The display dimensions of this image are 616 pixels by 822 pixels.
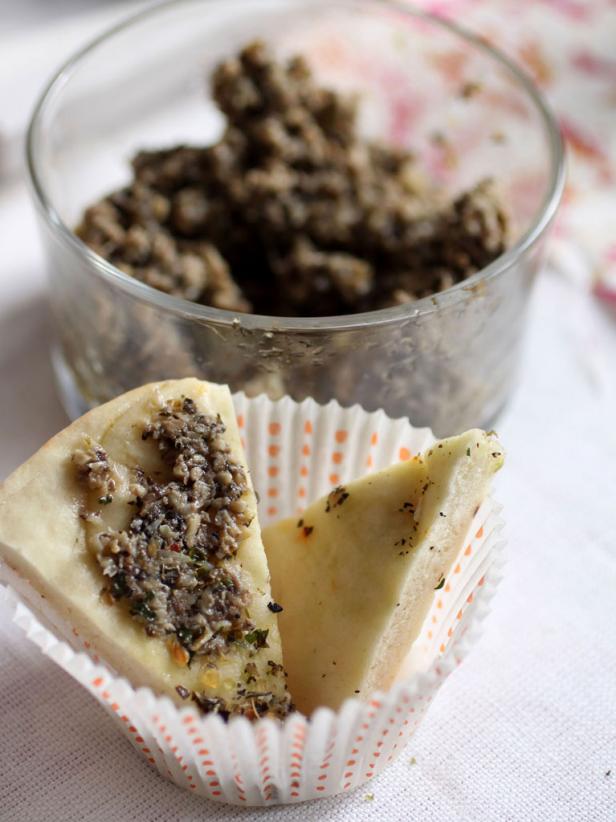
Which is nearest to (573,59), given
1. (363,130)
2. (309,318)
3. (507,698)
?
(363,130)

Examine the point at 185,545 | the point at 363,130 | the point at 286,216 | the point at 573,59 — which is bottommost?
the point at 573,59

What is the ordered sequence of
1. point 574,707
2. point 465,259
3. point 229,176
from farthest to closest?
point 229,176 → point 465,259 → point 574,707

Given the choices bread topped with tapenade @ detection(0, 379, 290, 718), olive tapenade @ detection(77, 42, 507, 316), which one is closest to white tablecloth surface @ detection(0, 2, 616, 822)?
bread topped with tapenade @ detection(0, 379, 290, 718)

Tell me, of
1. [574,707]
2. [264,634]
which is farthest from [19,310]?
[574,707]

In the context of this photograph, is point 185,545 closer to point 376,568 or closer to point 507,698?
point 376,568

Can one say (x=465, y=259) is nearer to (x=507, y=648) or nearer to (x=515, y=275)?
(x=515, y=275)

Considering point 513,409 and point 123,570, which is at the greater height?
point 123,570

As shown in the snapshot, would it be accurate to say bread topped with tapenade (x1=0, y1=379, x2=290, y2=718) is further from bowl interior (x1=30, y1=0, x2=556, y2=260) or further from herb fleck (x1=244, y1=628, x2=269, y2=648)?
bowl interior (x1=30, y1=0, x2=556, y2=260)
